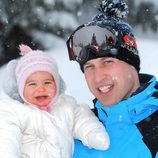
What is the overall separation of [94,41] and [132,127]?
2.55 feet

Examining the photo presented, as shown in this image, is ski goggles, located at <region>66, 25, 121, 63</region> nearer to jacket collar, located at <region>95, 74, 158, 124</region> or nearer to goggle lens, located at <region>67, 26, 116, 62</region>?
goggle lens, located at <region>67, 26, 116, 62</region>

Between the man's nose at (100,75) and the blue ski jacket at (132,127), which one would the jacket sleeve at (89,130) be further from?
the man's nose at (100,75)

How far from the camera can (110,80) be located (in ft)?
10.5

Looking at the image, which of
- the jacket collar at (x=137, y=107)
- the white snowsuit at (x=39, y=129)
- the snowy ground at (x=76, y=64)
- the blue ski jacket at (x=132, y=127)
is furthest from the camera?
the snowy ground at (x=76, y=64)

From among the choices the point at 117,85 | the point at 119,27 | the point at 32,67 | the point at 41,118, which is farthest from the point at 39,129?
the point at 119,27

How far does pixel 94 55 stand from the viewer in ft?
10.8

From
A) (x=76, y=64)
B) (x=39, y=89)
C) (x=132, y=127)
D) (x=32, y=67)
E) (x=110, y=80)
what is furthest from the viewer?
(x=76, y=64)

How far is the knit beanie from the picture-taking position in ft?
11.0

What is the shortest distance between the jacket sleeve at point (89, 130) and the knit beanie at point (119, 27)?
372mm

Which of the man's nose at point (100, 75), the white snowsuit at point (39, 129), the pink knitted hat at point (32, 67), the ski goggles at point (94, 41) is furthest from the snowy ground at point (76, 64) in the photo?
the man's nose at point (100, 75)

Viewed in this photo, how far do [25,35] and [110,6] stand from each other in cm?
826

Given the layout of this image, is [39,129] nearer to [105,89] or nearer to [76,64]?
[105,89]

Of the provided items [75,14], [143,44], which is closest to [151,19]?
[143,44]

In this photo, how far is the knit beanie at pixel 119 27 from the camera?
3354 millimetres
